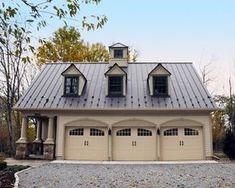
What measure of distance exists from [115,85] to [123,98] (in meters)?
1.12

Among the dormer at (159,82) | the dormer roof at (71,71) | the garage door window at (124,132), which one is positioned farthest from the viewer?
the dormer roof at (71,71)

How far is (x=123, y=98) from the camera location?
18.5 meters

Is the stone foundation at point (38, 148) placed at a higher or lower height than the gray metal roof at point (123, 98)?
lower

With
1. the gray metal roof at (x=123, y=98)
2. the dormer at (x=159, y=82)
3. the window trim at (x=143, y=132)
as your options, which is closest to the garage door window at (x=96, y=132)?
the gray metal roof at (x=123, y=98)

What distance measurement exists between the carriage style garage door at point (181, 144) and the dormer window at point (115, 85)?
379 centimetres

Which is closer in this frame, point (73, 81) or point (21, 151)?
point (21, 151)

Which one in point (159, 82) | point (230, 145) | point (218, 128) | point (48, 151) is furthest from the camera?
point (218, 128)

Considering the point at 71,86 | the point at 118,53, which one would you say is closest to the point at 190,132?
the point at 71,86

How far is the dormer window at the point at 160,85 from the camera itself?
741 inches

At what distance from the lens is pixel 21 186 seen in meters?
8.64

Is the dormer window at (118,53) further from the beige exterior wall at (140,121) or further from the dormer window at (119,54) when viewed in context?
the beige exterior wall at (140,121)

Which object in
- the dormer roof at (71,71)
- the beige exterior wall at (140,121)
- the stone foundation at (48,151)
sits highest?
the dormer roof at (71,71)

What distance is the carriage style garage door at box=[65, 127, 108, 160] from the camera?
58.3ft

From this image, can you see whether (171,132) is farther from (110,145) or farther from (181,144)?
(110,145)
